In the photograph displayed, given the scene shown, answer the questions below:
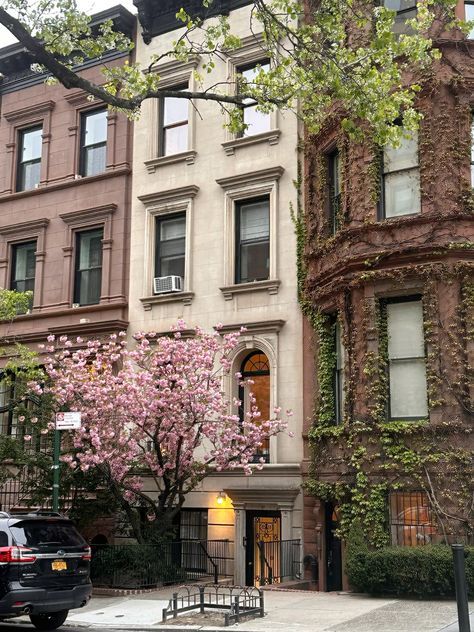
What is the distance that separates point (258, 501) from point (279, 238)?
6.46 meters

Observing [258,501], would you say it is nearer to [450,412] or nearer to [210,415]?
[210,415]

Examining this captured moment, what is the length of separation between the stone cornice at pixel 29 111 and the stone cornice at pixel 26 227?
3.60 m

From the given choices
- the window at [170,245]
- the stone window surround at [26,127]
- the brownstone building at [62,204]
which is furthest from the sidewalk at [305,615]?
the stone window surround at [26,127]

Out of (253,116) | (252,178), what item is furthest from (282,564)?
(253,116)

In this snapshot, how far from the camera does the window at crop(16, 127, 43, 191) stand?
88.5 ft

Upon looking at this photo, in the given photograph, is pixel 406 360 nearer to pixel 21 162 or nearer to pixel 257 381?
pixel 257 381

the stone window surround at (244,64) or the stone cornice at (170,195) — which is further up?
the stone window surround at (244,64)

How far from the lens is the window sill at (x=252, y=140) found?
21.5 m

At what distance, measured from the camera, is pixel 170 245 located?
23438mm

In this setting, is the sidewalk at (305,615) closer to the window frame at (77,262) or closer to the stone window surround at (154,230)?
the stone window surround at (154,230)

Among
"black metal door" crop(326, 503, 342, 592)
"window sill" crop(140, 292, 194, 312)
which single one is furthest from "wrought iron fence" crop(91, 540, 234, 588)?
"window sill" crop(140, 292, 194, 312)

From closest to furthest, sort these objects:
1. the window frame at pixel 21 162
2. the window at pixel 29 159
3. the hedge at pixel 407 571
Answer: the hedge at pixel 407 571
the window at pixel 29 159
the window frame at pixel 21 162

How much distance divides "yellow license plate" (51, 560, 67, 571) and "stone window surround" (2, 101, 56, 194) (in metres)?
15.8

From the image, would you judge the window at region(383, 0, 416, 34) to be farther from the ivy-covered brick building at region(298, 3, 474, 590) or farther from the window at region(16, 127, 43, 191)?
the window at region(16, 127, 43, 191)
